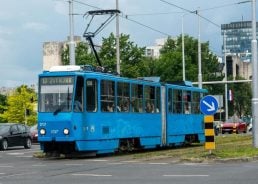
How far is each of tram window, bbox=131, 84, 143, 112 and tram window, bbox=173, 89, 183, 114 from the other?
3809 mm

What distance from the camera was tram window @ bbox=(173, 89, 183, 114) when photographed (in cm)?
3112

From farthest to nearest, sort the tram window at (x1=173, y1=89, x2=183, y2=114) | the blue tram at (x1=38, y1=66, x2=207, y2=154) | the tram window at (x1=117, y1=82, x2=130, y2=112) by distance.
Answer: the tram window at (x1=173, y1=89, x2=183, y2=114), the tram window at (x1=117, y1=82, x2=130, y2=112), the blue tram at (x1=38, y1=66, x2=207, y2=154)

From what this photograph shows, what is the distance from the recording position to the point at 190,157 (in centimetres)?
2209

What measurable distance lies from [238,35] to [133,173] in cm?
7547

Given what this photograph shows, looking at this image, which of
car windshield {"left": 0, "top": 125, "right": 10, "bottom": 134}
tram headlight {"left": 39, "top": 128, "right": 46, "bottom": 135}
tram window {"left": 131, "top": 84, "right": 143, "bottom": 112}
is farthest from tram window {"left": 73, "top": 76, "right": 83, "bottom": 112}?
car windshield {"left": 0, "top": 125, "right": 10, "bottom": 134}

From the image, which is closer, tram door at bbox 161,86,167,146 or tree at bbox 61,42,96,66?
tram door at bbox 161,86,167,146

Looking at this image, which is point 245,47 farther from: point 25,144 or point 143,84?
point 143,84

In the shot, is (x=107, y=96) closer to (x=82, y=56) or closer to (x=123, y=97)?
(x=123, y=97)

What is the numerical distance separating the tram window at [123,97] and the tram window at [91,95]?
75.8 inches

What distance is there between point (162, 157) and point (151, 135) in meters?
5.06

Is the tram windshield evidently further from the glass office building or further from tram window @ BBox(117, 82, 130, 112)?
the glass office building

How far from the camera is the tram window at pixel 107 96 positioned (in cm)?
2423

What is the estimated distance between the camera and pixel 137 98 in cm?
2722

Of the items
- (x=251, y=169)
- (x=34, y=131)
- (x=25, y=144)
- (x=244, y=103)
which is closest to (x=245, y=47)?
(x=244, y=103)
